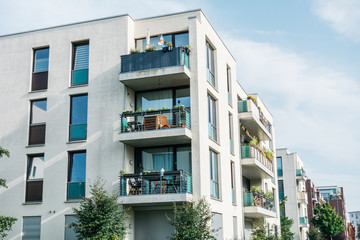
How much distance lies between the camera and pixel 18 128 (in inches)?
997

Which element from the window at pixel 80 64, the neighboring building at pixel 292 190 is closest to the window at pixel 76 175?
the window at pixel 80 64

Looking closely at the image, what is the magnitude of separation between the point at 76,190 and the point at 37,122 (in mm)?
4400

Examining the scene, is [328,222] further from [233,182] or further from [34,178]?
[34,178]

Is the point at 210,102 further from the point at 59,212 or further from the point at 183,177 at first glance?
the point at 59,212

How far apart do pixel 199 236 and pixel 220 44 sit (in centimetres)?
1230

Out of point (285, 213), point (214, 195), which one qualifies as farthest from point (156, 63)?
point (285, 213)

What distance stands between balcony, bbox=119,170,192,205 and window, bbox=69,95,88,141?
3635mm

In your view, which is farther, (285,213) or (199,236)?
(285,213)

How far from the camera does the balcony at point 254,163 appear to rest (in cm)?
3042

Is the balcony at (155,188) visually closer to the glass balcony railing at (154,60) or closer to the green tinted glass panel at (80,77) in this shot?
the glass balcony railing at (154,60)

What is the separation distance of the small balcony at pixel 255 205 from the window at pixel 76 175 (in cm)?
1105

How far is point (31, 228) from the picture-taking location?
78.1ft

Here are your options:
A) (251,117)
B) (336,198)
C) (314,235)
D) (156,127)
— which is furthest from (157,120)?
(336,198)

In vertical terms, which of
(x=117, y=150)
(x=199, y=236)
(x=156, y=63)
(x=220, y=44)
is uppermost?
(x=220, y=44)
